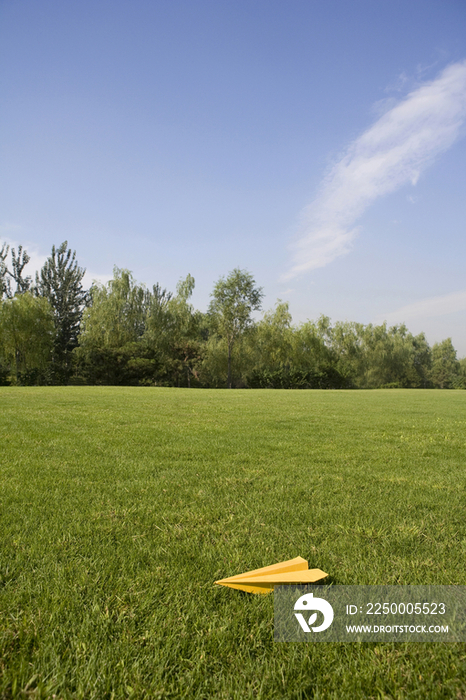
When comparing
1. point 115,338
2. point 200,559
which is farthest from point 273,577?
point 115,338

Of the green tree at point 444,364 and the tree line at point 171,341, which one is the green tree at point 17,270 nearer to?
the tree line at point 171,341

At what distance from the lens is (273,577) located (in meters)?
1.90

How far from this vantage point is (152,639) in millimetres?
1527

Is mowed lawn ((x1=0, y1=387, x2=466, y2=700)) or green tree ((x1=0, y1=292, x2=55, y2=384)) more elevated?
green tree ((x1=0, y1=292, x2=55, y2=384))

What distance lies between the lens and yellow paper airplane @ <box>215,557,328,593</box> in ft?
6.09

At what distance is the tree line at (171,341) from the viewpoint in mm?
31938

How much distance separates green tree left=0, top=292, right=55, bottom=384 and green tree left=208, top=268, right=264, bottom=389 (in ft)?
56.3

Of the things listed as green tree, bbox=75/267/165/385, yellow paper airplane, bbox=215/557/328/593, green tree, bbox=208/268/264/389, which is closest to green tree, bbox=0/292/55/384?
green tree, bbox=75/267/165/385

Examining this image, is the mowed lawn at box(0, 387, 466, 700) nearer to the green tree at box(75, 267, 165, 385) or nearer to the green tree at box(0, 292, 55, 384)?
the green tree at box(0, 292, 55, 384)

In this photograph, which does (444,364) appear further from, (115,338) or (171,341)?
(115,338)

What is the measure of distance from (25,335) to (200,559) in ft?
108

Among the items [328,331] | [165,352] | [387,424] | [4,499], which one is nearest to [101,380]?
[165,352]

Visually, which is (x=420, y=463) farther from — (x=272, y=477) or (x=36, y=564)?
(x=36, y=564)

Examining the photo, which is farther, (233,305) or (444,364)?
(444,364)
